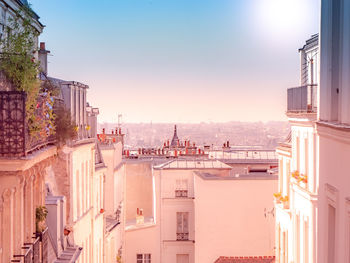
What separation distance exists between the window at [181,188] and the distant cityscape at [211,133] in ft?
145

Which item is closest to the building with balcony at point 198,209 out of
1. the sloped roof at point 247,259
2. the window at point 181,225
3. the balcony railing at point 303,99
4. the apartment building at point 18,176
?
the window at point 181,225

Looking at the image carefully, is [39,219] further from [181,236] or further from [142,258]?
[142,258]

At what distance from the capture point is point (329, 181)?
10.1 metres

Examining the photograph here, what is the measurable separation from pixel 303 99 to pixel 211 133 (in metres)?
85.8

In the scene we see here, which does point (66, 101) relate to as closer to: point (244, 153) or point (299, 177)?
point (299, 177)

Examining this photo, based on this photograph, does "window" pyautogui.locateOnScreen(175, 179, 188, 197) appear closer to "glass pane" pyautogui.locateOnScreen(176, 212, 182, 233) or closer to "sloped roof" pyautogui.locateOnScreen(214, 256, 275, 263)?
"glass pane" pyautogui.locateOnScreen(176, 212, 182, 233)

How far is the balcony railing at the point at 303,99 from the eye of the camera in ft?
50.4

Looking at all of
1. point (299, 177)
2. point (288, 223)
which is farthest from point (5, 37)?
point (288, 223)

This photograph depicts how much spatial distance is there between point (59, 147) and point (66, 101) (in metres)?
7.41

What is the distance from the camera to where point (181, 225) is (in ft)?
Result: 104

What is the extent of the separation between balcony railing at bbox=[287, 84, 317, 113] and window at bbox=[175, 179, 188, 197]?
14.9 m

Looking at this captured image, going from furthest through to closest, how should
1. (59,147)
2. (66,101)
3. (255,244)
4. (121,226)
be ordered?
(121,226) → (255,244) → (66,101) → (59,147)

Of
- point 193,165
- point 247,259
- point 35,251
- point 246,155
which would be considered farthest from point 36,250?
point 246,155

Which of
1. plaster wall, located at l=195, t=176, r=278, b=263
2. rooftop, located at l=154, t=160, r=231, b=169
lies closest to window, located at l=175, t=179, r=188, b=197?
rooftop, located at l=154, t=160, r=231, b=169
